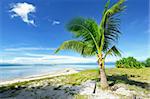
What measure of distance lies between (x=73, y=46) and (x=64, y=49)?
0.47 metres

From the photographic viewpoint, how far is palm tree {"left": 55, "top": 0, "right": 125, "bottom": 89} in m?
11.5

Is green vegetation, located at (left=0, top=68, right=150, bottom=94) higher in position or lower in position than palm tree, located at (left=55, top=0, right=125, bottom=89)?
lower

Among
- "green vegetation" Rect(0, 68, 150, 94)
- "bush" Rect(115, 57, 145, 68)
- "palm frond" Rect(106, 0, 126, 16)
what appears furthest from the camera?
"bush" Rect(115, 57, 145, 68)

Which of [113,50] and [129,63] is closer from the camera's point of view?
[113,50]

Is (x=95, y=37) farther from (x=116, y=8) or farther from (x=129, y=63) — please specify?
(x=129, y=63)

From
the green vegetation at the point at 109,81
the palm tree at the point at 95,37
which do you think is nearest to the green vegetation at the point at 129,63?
the green vegetation at the point at 109,81

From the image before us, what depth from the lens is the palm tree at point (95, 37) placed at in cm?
1148

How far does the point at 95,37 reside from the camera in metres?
11.7

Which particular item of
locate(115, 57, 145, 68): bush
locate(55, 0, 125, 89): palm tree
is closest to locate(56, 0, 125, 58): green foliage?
locate(55, 0, 125, 89): palm tree

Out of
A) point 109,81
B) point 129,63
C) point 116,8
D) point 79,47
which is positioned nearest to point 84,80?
point 109,81

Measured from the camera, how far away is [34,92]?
11.7 meters

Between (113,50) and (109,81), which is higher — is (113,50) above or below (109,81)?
above

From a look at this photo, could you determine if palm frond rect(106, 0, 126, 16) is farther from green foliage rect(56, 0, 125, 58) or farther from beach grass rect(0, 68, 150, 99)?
beach grass rect(0, 68, 150, 99)

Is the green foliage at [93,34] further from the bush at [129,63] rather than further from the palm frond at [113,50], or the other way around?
the bush at [129,63]
